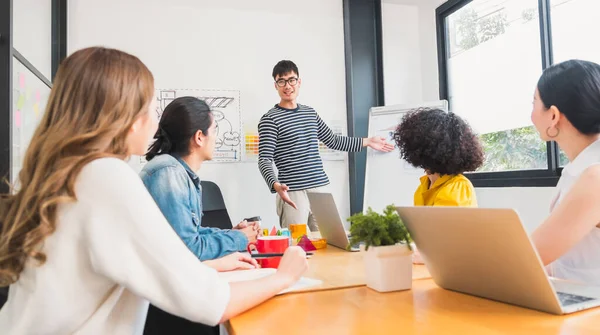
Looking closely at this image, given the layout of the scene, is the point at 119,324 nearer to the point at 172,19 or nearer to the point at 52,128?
the point at 52,128

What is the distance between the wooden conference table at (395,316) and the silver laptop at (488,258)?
23mm

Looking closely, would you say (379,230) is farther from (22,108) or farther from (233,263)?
(22,108)

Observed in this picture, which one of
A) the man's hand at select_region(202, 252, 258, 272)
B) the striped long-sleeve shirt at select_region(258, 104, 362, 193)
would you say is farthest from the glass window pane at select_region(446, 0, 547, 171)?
the man's hand at select_region(202, 252, 258, 272)

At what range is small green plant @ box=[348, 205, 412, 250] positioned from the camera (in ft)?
3.18

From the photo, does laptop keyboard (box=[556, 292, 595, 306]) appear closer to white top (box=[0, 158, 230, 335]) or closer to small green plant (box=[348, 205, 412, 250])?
small green plant (box=[348, 205, 412, 250])

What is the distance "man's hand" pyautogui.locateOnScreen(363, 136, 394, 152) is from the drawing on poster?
1.02 meters

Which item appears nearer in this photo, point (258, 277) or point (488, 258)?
point (488, 258)

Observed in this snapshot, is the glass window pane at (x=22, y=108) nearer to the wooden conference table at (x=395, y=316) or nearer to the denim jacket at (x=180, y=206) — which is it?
the denim jacket at (x=180, y=206)

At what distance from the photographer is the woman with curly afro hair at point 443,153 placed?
1.50m

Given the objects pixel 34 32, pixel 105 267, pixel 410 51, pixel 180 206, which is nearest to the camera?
pixel 105 267

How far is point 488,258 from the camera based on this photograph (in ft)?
2.68

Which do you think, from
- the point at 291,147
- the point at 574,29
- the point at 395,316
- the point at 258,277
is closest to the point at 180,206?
the point at 258,277

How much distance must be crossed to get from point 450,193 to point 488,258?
67 centimetres

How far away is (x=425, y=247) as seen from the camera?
3.16ft
